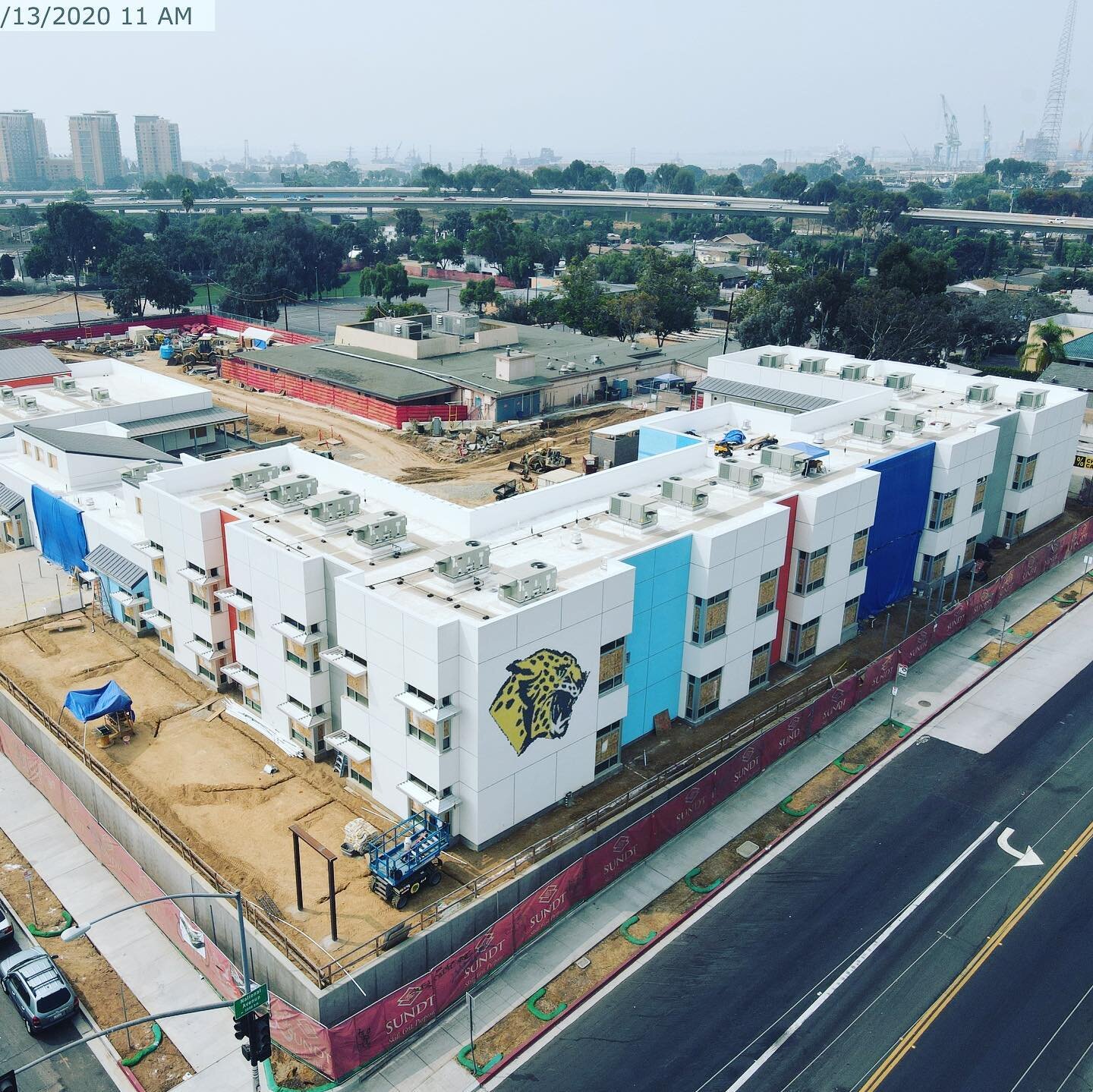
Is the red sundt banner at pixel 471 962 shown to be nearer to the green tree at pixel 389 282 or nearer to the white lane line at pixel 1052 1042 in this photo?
the white lane line at pixel 1052 1042

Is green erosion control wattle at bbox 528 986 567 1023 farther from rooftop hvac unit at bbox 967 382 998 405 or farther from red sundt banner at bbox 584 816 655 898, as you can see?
rooftop hvac unit at bbox 967 382 998 405

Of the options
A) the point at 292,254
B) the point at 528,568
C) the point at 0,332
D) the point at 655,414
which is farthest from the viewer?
the point at 292,254

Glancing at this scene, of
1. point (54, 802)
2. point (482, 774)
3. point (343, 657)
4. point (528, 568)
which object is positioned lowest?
point (54, 802)

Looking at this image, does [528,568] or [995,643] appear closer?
[528,568]

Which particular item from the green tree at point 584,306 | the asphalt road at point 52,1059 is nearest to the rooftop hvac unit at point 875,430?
the asphalt road at point 52,1059

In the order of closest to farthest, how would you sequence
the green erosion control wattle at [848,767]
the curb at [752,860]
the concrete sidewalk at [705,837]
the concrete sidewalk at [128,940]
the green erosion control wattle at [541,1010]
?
the concrete sidewalk at [705,837]
the concrete sidewalk at [128,940]
the curb at [752,860]
the green erosion control wattle at [541,1010]
the green erosion control wattle at [848,767]

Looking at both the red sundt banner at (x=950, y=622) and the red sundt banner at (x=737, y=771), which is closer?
the red sundt banner at (x=737, y=771)

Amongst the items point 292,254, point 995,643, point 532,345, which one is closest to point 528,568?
point 995,643

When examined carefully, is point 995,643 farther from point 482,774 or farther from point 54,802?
point 54,802
